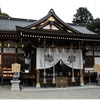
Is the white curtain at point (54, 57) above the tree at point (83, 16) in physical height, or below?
below

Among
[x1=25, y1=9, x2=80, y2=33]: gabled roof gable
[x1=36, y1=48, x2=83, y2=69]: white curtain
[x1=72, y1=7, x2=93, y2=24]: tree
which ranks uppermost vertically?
[x1=72, y1=7, x2=93, y2=24]: tree

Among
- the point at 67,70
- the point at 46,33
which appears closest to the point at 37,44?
the point at 46,33

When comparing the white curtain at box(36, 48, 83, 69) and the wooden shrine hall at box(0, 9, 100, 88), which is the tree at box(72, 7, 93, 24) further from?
the white curtain at box(36, 48, 83, 69)

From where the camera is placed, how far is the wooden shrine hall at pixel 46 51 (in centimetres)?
941

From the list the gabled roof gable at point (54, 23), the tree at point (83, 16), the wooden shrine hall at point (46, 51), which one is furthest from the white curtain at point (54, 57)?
the tree at point (83, 16)

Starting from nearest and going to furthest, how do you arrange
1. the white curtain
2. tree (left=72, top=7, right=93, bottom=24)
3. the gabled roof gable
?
the white curtain → the gabled roof gable → tree (left=72, top=7, right=93, bottom=24)

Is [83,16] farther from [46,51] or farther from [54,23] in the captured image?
[46,51]

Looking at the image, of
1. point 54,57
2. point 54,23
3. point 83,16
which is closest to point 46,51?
point 54,57

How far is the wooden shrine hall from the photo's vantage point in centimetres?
941

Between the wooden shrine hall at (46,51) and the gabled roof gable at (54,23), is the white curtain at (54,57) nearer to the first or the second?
the wooden shrine hall at (46,51)

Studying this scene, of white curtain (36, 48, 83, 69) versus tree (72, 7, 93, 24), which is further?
tree (72, 7, 93, 24)

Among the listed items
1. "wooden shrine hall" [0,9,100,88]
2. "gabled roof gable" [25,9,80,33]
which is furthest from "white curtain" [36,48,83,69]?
"gabled roof gable" [25,9,80,33]

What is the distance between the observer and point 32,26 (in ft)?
32.0

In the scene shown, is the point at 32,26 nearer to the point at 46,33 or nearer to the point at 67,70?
the point at 46,33
